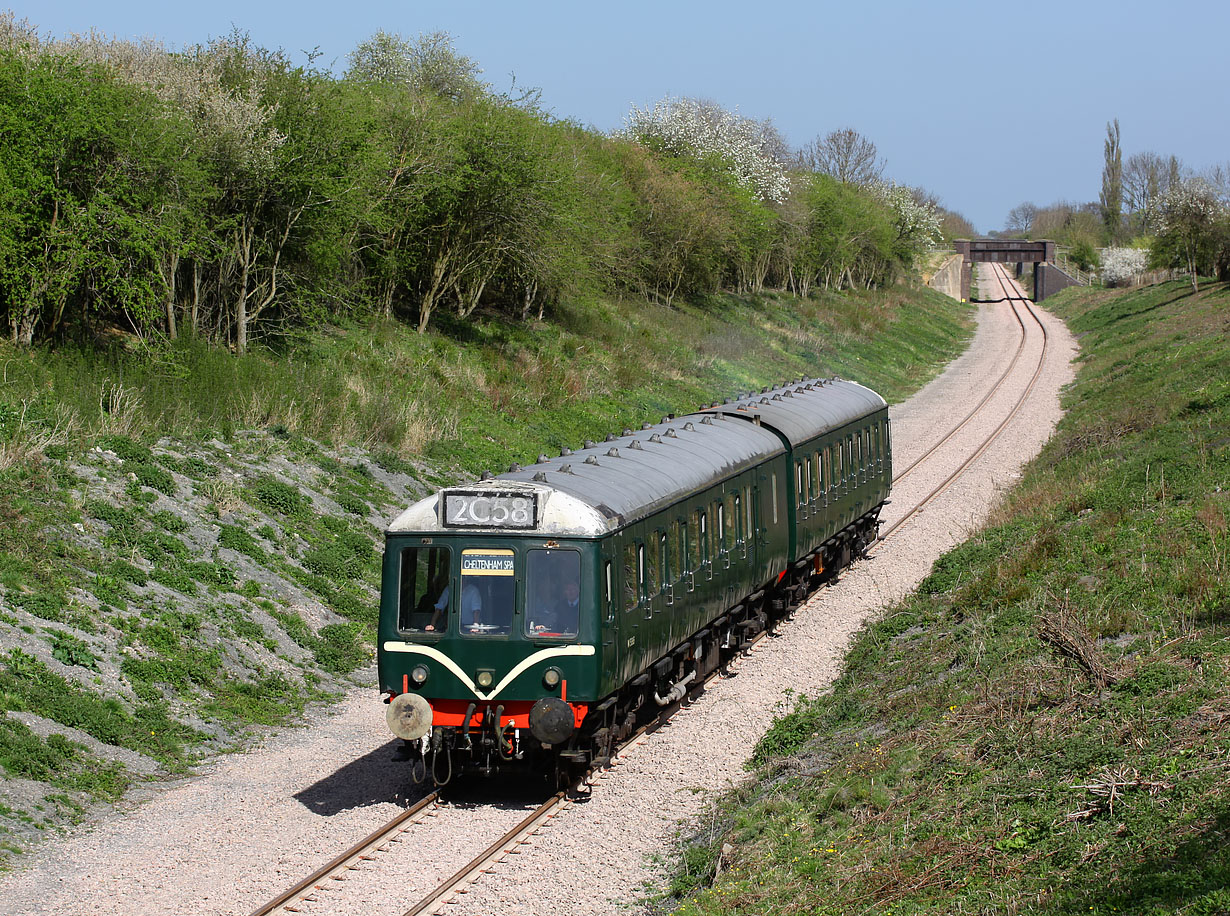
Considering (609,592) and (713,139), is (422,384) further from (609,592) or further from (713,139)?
(713,139)

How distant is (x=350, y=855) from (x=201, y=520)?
30.4ft

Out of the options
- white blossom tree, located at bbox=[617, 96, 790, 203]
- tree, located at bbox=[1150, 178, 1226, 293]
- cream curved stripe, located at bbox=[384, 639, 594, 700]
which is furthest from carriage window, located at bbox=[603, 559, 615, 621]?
tree, located at bbox=[1150, 178, 1226, 293]

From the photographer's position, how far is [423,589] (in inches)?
469

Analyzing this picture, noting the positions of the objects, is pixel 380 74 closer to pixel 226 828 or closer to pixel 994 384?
pixel 994 384

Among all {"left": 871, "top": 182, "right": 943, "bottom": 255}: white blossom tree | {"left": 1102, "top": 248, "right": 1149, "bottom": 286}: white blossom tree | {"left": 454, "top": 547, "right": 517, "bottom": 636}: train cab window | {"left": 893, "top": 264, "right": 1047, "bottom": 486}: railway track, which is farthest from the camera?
{"left": 1102, "top": 248, "right": 1149, "bottom": 286}: white blossom tree

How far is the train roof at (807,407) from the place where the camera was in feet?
65.1

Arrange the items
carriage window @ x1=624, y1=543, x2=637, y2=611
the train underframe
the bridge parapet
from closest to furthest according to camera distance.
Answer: the train underframe → carriage window @ x1=624, y1=543, x2=637, y2=611 → the bridge parapet

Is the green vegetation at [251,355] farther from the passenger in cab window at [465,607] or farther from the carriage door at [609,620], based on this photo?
the carriage door at [609,620]

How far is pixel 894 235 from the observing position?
8669cm

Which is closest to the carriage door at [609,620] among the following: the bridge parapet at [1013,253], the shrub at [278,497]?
the shrub at [278,497]

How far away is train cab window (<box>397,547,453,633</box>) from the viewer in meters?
11.9

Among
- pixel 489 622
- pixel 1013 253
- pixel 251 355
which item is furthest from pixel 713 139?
pixel 1013 253

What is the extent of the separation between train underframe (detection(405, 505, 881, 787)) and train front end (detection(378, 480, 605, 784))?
0.07ft

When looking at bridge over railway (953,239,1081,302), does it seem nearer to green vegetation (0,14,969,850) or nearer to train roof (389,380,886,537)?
green vegetation (0,14,969,850)
